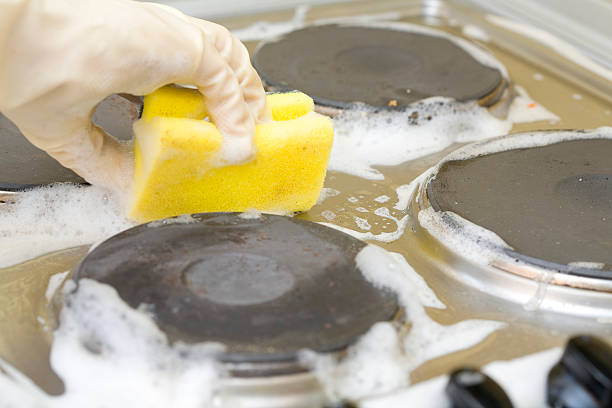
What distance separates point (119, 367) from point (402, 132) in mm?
654

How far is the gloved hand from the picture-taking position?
73 centimetres

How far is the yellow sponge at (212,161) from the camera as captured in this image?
86 centimetres

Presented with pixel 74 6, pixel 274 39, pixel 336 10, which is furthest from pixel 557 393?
pixel 336 10

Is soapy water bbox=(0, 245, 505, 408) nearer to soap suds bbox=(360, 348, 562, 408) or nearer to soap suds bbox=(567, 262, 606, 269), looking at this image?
soap suds bbox=(360, 348, 562, 408)

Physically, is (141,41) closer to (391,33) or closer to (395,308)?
(395,308)

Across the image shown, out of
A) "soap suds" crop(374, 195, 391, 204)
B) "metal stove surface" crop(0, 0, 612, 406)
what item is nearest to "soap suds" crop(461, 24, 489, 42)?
"metal stove surface" crop(0, 0, 612, 406)

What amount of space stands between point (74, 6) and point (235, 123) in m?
0.22

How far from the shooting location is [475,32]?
1.62 meters

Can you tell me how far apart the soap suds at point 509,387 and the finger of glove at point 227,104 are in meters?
0.35

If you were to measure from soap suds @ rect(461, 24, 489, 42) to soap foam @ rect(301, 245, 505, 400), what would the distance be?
0.86 m

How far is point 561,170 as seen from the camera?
1.04 meters

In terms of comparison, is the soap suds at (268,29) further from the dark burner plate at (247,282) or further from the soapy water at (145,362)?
the soapy water at (145,362)

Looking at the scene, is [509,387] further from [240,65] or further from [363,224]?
[240,65]

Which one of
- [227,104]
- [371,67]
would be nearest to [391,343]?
[227,104]
